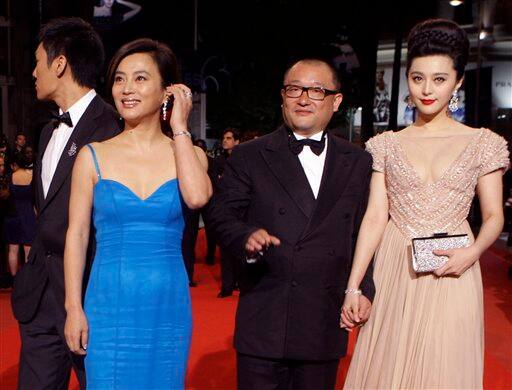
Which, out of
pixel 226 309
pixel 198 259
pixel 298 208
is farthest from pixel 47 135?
pixel 198 259

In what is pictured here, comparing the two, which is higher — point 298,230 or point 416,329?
point 298,230

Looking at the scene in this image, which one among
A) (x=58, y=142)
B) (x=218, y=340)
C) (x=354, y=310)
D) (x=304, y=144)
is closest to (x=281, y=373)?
(x=354, y=310)

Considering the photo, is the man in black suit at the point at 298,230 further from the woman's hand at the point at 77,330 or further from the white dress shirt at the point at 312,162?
the woman's hand at the point at 77,330

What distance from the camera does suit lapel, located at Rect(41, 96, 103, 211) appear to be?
2.92 m

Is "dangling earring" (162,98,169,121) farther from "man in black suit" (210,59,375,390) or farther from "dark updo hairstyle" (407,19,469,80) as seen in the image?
"dark updo hairstyle" (407,19,469,80)

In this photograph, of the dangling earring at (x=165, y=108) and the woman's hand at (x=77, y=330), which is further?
the dangling earring at (x=165, y=108)

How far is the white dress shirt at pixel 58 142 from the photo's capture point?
3.02 metres

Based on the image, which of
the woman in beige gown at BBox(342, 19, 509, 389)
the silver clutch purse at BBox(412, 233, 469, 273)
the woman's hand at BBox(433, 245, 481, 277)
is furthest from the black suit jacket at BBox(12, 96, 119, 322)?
the woman's hand at BBox(433, 245, 481, 277)

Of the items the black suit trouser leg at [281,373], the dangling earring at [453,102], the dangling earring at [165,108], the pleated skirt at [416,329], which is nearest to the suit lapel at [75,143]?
the dangling earring at [165,108]

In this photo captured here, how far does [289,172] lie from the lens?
109 inches

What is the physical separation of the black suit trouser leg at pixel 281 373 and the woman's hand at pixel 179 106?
0.96m

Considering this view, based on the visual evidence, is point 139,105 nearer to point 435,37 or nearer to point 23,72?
point 435,37

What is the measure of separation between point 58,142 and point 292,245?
3.80ft

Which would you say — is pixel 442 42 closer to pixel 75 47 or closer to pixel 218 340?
pixel 75 47
